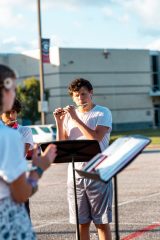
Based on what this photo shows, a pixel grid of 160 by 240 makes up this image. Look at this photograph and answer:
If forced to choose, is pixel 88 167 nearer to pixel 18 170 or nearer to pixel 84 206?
pixel 18 170

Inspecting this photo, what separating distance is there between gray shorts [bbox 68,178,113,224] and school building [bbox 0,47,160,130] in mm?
53999

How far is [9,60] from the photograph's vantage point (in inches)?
2534

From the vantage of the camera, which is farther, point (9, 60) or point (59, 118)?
point (9, 60)

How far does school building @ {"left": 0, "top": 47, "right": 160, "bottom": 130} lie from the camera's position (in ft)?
200

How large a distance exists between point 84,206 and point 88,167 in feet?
6.77

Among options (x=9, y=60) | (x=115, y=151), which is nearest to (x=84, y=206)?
(x=115, y=151)

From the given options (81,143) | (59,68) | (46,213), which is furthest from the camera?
(59,68)

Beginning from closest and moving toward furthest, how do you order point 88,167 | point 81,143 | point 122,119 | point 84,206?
point 88,167
point 81,143
point 84,206
point 122,119

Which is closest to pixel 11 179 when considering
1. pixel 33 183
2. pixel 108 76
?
pixel 33 183

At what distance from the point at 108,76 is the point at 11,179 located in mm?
60207

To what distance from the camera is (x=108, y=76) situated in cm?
6366

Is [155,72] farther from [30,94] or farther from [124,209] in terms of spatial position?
[124,209]

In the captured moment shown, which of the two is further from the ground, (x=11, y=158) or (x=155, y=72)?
(x=155, y=72)

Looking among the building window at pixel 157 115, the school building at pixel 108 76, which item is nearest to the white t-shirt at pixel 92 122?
the school building at pixel 108 76
